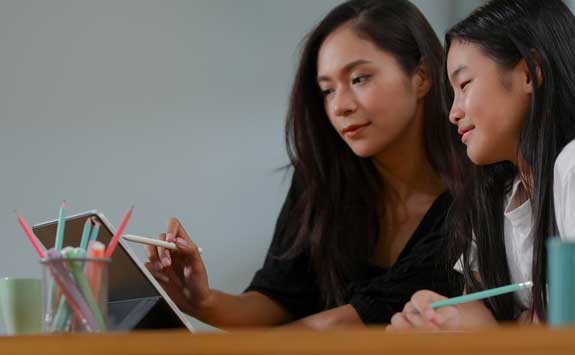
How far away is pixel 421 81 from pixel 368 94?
0.43 feet

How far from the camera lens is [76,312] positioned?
27.8 inches

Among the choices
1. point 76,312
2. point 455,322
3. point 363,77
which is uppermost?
point 363,77

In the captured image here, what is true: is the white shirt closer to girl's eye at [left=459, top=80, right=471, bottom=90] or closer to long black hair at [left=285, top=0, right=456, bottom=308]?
girl's eye at [left=459, top=80, right=471, bottom=90]

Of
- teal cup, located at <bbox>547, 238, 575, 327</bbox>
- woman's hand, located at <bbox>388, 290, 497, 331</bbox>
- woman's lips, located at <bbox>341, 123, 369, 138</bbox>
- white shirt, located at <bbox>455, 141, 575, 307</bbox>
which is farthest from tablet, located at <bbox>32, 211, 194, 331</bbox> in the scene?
woman's lips, located at <bbox>341, 123, 369, 138</bbox>

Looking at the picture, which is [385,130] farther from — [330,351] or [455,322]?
[330,351]

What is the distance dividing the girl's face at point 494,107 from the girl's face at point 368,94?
1.37ft

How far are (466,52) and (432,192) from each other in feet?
1.59

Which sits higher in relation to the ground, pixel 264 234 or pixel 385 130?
pixel 385 130

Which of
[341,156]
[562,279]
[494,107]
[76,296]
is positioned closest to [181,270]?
[341,156]

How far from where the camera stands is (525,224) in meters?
1.46

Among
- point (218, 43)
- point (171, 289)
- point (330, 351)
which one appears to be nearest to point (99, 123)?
point (218, 43)

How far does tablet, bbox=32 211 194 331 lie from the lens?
3.65 ft

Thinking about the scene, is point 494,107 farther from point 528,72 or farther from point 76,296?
point 76,296

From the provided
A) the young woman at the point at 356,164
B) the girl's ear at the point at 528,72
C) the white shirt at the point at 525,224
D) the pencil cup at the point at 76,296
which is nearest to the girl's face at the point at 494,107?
the girl's ear at the point at 528,72
